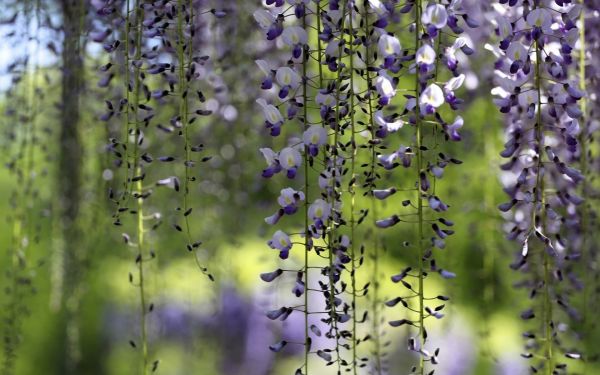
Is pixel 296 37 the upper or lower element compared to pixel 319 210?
upper

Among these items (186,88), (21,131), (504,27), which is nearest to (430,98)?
(504,27)

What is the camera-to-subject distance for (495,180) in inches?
107

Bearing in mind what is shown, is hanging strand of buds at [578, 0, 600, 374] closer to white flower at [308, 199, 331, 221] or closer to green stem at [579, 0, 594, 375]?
green stem at [579, 0, 594, 375]

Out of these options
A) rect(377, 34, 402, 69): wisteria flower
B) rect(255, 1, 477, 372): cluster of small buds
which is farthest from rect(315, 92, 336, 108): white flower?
rect(377, 34, 402, 69): wisteria flower

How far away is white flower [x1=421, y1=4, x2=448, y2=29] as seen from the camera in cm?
110

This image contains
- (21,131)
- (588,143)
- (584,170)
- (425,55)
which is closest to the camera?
(425,55)

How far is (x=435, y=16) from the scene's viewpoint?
1.10 meters

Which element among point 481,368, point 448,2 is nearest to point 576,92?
point 448,2

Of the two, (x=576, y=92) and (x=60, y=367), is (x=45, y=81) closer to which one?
(x=576, y=92)

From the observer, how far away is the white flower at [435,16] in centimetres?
110

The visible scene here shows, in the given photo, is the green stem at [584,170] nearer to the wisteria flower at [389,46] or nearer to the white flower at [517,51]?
the white flower at [517,51]

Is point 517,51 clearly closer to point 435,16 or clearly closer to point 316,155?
point 435,16

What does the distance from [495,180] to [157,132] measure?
101 cm

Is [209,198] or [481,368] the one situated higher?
[209,198]
